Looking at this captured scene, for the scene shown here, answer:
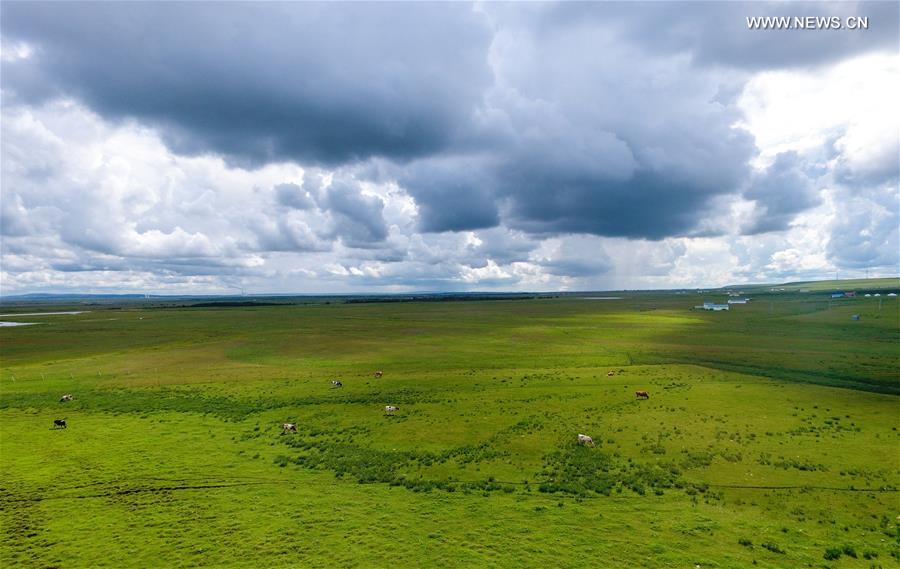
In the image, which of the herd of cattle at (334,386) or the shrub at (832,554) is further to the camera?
the herd of cattle at (334,386)

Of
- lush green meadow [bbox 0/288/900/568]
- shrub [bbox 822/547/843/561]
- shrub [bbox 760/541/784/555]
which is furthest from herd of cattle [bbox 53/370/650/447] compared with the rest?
shrub [bbox 822/547/843/561]

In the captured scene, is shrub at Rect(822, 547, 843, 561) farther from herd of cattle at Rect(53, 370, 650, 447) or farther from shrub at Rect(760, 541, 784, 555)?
herd of cattle at Rect(53, 370, 650, 447)

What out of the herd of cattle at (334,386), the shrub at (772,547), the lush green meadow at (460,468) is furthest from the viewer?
the herd of cattle at (334,386)

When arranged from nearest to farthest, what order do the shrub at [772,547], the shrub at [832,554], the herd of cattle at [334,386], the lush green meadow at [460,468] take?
the shrub at [832,554]
the shrub at [772,547]
the lush green meadow at [460,468]
the herd of cattle at [334,386]

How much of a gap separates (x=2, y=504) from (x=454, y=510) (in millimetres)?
23697

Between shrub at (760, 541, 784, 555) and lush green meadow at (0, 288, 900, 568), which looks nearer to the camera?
shrub at (760, 541, 784, 555)

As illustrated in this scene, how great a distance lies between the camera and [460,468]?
26.0 metres

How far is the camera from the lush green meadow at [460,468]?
18.3 metres

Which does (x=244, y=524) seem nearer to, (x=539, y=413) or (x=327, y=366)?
(x=539, y=413)

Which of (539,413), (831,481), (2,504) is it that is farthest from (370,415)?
(831,481)

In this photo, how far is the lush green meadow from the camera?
59.9 feet

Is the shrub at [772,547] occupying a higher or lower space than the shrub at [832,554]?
lower

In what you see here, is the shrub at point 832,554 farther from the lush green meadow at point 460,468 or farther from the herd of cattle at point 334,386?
the herd of cattle at point 334,386

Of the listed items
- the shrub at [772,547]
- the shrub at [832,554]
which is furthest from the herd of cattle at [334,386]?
the shrub at [832,554]
